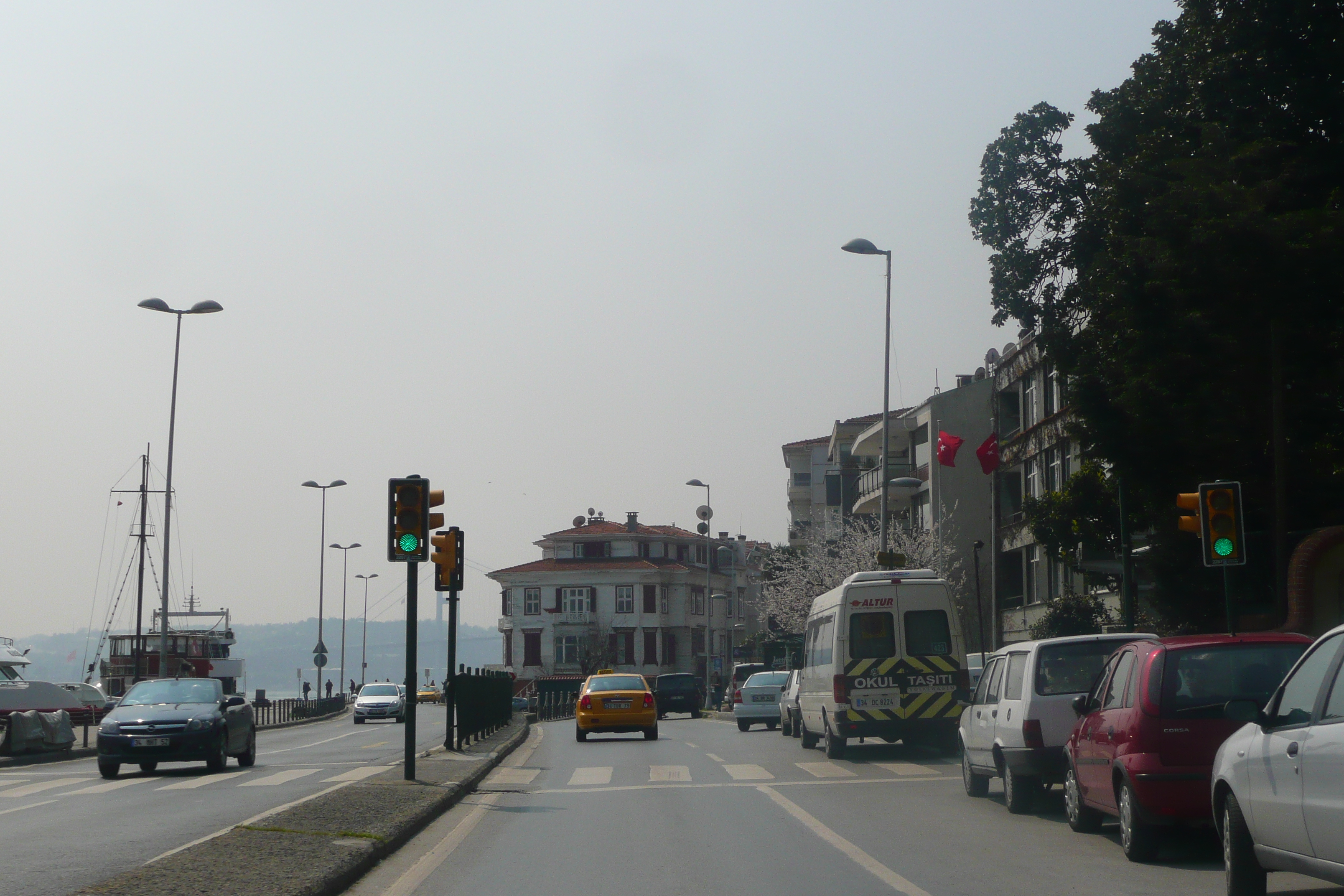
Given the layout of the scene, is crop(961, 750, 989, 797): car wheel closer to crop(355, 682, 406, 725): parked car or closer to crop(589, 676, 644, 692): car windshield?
crop(589, 676, 644, 692): car windshield

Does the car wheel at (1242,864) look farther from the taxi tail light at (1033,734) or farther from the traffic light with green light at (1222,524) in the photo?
the traffic light with green light at (1222,524)

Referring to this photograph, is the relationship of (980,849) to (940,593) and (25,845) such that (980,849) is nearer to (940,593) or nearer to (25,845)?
(25,845)

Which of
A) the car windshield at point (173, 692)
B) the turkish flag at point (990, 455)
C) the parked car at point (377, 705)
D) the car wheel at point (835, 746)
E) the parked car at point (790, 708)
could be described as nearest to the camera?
the car windshield at point (173, 692)

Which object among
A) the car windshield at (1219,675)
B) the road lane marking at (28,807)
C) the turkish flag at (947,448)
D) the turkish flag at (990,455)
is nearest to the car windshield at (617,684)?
the turkish flag at (990,455)

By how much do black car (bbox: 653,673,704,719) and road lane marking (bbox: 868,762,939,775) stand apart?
33.9m

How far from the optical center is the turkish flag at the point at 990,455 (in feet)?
148

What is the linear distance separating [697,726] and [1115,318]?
24578mm

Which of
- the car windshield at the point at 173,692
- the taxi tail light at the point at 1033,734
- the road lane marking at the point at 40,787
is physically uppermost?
the car windshield at the point at 173,692

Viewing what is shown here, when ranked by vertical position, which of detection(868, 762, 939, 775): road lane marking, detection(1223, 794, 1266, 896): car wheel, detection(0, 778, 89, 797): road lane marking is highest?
detection(1223, 794, 1266, 896): car wheel

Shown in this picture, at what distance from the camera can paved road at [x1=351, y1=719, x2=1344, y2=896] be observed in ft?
31.1

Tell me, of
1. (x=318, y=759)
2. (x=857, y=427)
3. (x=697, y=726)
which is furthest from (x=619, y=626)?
(x=318, y=759)

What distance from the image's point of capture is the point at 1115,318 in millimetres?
23219

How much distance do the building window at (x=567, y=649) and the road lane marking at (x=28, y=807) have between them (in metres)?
89.4

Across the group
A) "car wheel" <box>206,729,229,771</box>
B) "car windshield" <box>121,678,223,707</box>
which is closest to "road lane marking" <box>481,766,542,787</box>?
"car wheel" <box>206,729,229,771</box>
